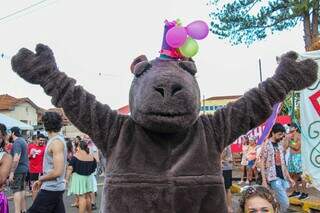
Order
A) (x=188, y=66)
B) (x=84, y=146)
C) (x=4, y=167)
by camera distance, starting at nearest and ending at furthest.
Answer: (x=188, y=66) → (x=4, y=167) → (x=84, y=146)

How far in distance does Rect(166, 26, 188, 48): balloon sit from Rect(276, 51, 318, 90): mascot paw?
0.63m

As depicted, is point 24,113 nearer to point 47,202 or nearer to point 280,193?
point 280,193

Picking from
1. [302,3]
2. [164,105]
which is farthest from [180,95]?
[302,3]

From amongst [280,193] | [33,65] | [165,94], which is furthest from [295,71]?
[280,193]

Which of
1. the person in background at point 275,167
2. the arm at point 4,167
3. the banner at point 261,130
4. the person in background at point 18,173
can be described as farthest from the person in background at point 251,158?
the arm at point 4,167

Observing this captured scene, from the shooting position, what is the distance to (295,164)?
35.1 ft

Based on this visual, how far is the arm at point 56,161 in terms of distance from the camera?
18.3 ft

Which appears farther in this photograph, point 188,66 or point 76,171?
point 76,171

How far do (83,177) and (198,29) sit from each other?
578 centimetres

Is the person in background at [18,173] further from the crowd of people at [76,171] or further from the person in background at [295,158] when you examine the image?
the person in background at [295,158]

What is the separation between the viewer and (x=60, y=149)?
5.65 meters

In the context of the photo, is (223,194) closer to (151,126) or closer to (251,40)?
(151,126)

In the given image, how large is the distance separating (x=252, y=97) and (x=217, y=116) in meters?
0.24

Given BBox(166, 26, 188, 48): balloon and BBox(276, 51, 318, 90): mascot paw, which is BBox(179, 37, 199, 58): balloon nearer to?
BBox(166, 26, 188, 48): balloon
